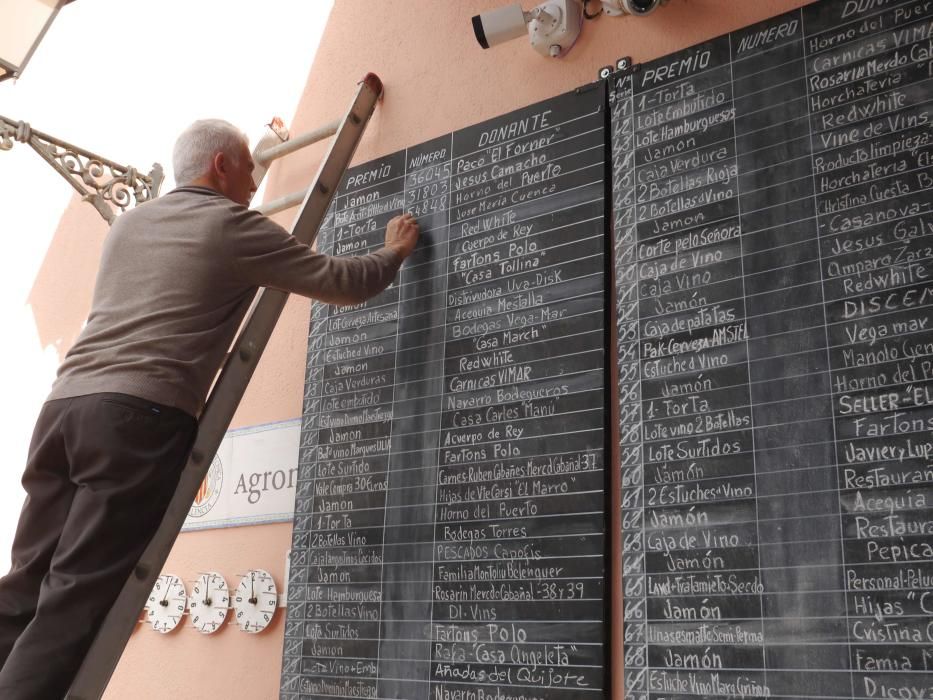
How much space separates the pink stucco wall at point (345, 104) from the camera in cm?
270

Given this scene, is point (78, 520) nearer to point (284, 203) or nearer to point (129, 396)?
point (129, 396)

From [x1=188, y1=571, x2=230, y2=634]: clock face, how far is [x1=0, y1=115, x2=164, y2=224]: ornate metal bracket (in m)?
1.41

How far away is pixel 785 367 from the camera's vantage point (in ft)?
6.66

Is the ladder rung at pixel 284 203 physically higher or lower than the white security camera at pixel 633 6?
lower

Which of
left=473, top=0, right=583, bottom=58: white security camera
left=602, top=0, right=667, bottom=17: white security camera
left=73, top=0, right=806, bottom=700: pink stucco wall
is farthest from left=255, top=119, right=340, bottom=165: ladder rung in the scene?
left=602, top=0, right=667, bottom=17: white security camera

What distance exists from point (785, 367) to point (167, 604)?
7.35 feet

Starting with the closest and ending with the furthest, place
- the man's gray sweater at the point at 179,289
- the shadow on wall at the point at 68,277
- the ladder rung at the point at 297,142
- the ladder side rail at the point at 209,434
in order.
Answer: the ladder side rail at the point at 209,434 < the man's gray sweater at the point at 179,289 < the ladder rung at the point at 297,142 < the shadow on wall at the point at 68,277

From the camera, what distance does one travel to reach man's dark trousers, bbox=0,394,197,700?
1920 millimetres

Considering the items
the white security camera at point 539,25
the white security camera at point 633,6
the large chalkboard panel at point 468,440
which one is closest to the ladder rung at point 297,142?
the large chalkboard panel at point 468,440

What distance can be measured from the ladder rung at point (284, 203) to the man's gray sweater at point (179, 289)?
82cm

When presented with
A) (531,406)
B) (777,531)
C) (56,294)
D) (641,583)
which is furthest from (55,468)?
(56,294)

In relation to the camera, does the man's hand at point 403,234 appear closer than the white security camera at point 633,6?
No

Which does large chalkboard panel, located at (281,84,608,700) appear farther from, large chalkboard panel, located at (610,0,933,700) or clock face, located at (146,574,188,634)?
clock face, located at (146,574,188,634)

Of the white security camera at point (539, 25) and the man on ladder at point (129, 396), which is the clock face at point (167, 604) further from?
the white security camera at point (539, 25)
